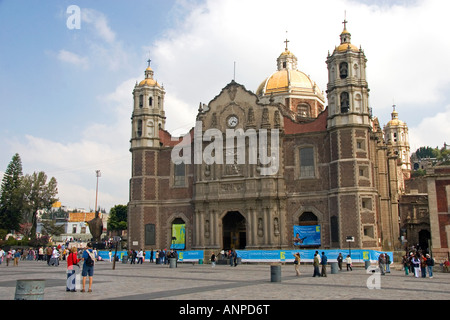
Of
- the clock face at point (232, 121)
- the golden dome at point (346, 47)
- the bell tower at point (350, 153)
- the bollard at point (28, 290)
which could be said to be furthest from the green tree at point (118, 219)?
the bollard at point (28, 290)

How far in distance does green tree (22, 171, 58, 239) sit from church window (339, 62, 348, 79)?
5117 centimetres

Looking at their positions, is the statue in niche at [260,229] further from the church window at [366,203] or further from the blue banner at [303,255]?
the church window at [366,203]

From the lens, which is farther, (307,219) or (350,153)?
(307,219)

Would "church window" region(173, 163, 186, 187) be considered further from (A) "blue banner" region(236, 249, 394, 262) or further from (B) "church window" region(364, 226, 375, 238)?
(B) "church window" region(364, 226, 375, 238)

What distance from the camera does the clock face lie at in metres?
50.2

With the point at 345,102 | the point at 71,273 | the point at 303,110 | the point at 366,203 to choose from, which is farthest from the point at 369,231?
the point at 71,273

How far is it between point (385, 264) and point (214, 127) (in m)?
25.4

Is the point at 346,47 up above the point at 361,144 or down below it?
above

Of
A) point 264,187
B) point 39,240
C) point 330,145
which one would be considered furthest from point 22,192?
point 330,145

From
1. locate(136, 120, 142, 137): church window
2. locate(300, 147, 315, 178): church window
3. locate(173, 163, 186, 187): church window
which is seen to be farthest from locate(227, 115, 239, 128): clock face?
locate(136, 120, 142, 137): church window

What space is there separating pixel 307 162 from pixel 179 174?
1401cm

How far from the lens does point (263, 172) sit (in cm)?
4734

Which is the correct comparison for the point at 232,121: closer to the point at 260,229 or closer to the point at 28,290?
the point at 260,229
